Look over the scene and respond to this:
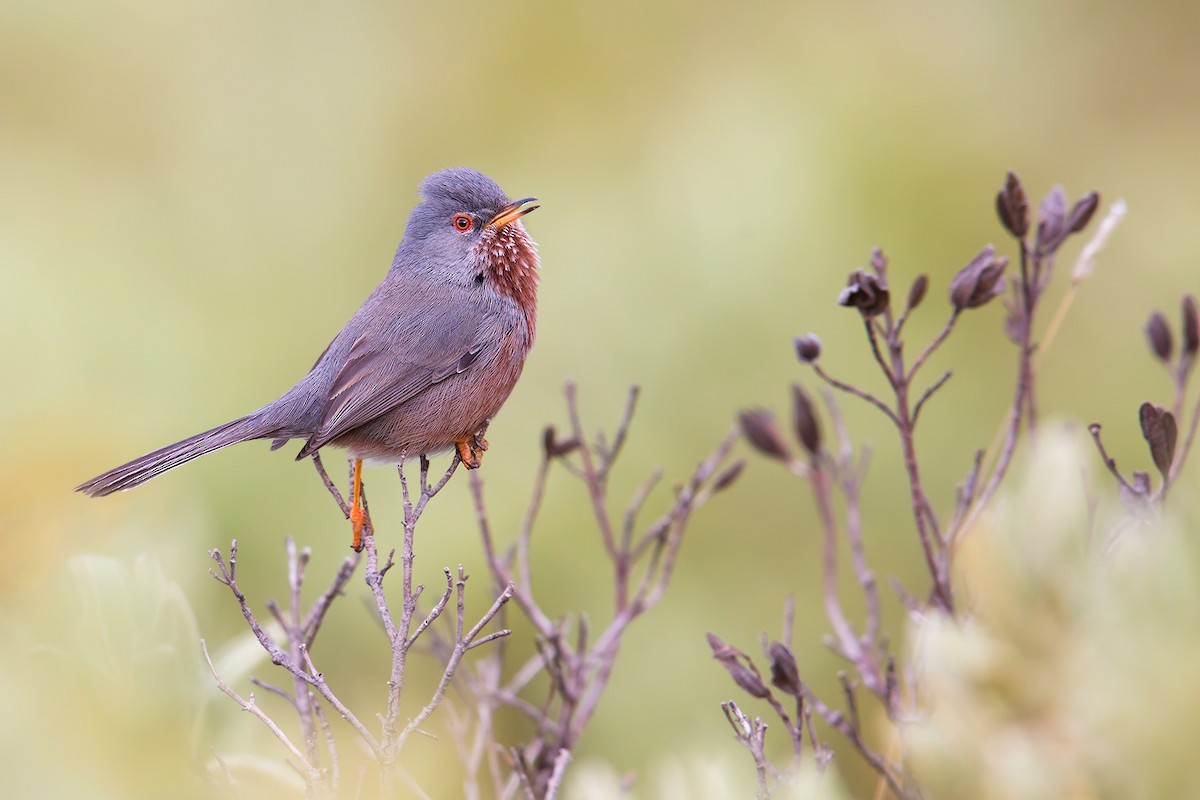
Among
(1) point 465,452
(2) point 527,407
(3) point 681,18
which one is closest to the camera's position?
(1) point 465,452

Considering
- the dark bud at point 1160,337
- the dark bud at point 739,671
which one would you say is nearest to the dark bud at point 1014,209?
the dark bud at point 1160,337

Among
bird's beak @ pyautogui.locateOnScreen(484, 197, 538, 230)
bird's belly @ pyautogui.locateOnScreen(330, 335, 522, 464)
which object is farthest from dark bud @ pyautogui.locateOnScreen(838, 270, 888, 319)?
bird's beak @ pyautogui.locateOnScreen(484, 197, 538, 230)

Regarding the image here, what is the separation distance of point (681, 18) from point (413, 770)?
527cm

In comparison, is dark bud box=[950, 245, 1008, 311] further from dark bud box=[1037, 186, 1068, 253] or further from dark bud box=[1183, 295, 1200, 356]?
dark bud box=[1183, 295, 1200, 356]

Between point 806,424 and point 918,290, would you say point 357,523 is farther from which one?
point 918,290

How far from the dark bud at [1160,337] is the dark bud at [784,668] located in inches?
38.4

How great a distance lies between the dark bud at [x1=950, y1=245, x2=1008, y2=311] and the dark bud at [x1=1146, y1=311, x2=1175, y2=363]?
13.7 inches

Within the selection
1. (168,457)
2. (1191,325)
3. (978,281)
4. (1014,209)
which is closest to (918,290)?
(978,281)

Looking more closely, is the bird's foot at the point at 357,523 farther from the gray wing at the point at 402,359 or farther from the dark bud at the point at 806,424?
the dark bud at the point at 806,424

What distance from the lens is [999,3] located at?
6.00 meters

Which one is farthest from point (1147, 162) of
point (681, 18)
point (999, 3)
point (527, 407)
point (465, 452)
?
point (465, 452)

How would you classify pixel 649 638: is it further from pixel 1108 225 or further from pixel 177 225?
pixel 177 225

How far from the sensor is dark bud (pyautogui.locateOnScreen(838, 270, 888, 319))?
1.91 metres

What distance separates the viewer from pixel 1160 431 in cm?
168
